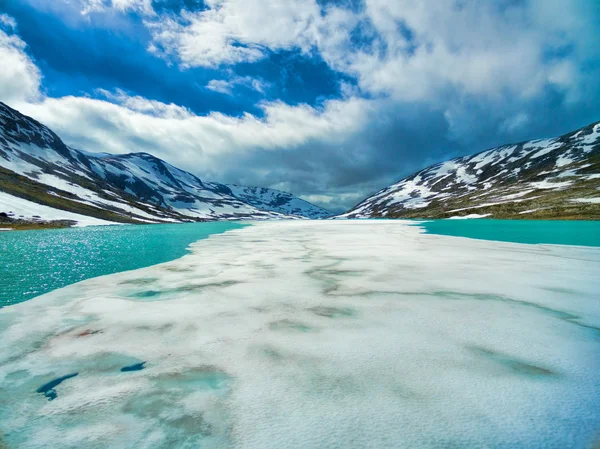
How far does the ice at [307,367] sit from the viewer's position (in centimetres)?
416

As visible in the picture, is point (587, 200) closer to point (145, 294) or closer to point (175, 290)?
point (175, 290)

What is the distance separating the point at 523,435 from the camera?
395cm

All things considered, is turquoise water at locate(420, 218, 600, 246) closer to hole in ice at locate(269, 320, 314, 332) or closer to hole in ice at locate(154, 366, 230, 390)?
hole in ice at locate(269, 320, 314, 332)

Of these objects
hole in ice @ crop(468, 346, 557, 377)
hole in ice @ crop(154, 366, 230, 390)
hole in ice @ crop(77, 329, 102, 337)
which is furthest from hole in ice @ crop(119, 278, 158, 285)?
hole in ice @ crop(468, 346, 557, 377)

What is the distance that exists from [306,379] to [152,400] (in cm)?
265

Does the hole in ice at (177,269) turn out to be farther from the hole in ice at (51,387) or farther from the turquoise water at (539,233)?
the turquoise water at (539,233)

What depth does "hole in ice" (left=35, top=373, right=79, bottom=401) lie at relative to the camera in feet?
16.9

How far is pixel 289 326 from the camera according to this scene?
26.7 feet

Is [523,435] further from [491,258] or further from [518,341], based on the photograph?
[491,258]

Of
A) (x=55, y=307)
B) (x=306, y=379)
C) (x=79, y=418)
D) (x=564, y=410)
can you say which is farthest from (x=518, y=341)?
(x=55, y=307)

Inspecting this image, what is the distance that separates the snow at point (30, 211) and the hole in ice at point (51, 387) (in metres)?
117

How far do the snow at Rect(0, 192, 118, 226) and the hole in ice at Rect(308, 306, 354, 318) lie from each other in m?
118

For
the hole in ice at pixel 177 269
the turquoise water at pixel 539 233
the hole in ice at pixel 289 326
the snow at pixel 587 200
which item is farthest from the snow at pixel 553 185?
the hole in ice at pixel 289 326

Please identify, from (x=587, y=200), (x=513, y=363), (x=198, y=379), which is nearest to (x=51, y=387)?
(x=198, y=379)
